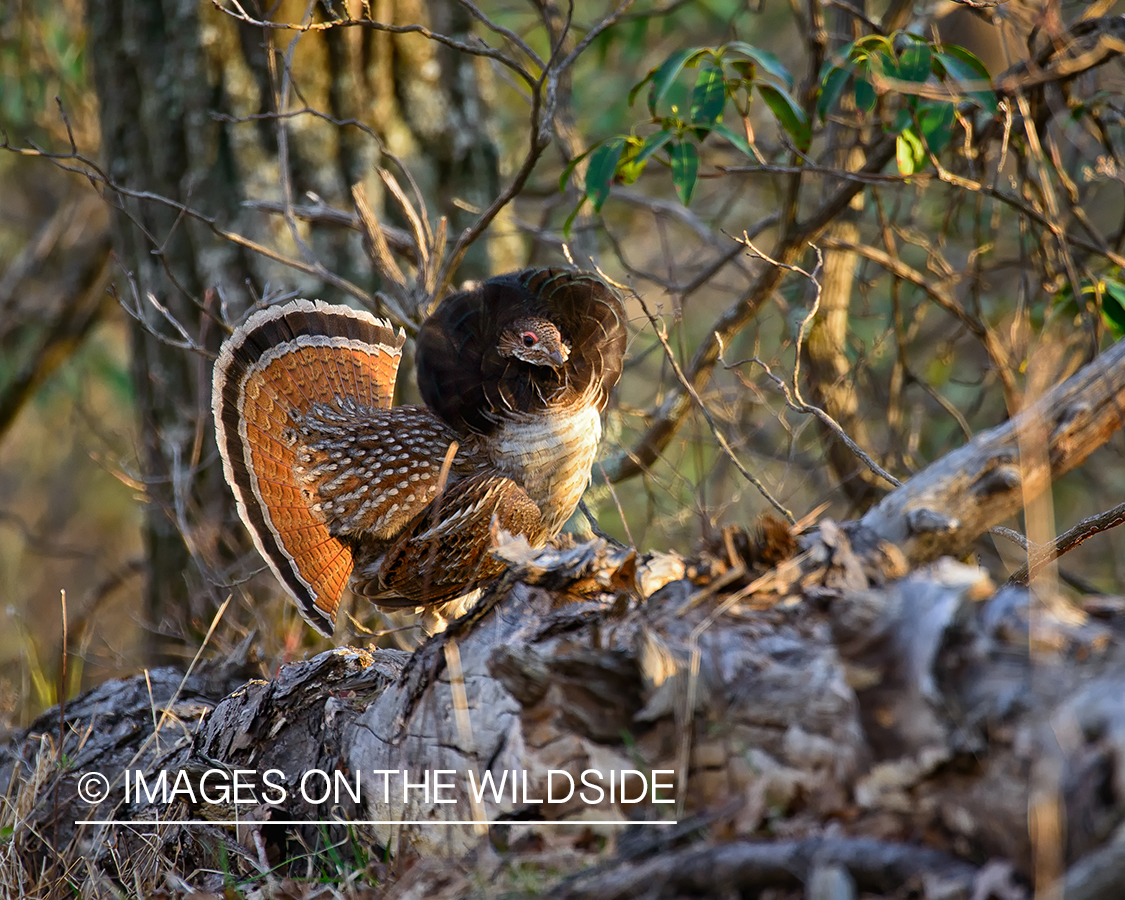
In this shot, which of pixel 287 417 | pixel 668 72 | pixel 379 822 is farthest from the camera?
pixel 287 417

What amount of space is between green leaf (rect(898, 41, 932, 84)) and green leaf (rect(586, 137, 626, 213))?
1076 mm

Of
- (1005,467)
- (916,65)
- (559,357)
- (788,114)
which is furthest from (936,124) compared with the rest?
(1005,467)

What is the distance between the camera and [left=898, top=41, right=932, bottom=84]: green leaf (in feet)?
11.8

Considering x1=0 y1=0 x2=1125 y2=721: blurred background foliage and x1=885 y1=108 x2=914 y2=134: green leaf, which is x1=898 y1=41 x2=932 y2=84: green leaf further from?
x1=885 y1=108 x2=914 y2=134: green leaf

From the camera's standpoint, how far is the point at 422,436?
4.14m

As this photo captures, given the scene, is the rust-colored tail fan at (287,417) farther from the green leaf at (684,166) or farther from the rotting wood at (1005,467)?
the rotting wood at (1005,467)

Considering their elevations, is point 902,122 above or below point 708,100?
above

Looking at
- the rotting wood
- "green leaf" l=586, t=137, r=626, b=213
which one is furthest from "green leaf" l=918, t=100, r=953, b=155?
the rotting wood

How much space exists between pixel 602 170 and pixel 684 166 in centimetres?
31

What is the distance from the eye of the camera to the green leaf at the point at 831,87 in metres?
3.76

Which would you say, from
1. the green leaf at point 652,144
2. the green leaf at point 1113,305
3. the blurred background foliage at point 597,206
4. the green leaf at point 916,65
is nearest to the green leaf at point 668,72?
the blurred background foliage at point 597,206

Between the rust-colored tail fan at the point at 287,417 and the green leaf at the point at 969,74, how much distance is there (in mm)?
2508

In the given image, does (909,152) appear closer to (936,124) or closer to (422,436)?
(936,124)

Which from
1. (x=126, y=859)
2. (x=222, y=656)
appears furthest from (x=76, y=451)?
(x=126, y=859)
